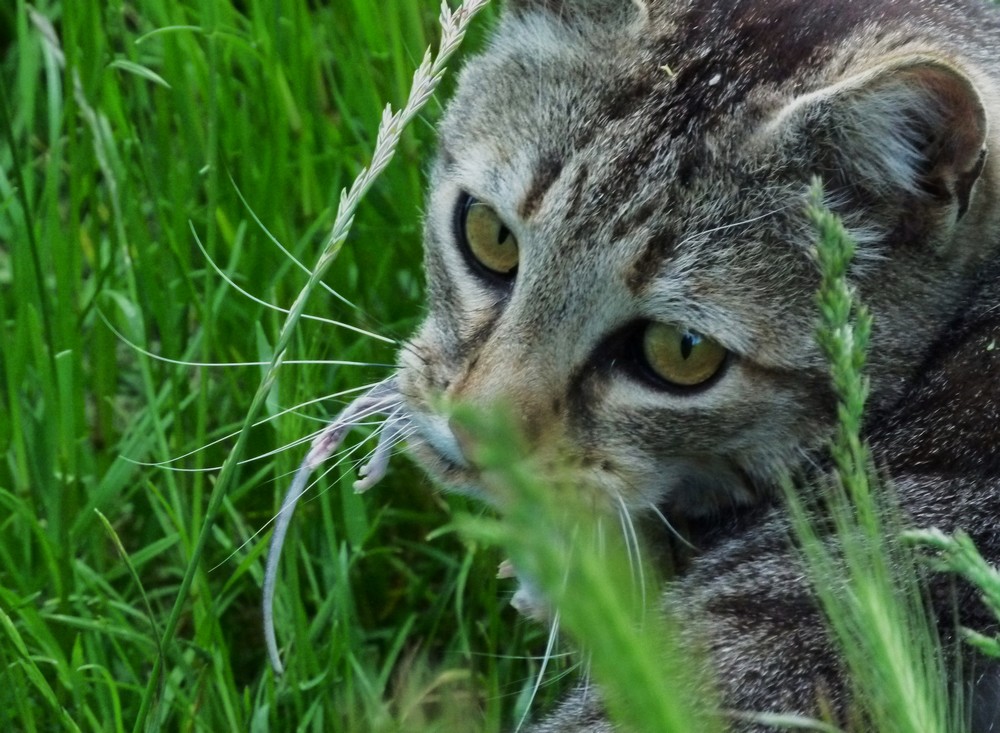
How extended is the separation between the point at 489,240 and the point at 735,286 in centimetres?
47

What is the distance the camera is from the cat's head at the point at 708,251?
220cm

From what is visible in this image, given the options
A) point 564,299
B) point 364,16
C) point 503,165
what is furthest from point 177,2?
point 564,299

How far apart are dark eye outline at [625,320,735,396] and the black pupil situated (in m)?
0.05

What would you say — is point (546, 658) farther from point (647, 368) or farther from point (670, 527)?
point (647, 368)

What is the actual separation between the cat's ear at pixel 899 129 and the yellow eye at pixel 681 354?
35cm

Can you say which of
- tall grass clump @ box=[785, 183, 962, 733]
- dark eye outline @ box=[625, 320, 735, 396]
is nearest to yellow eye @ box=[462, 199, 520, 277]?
dark eye outline @ box=[625, 320, 735, 396]

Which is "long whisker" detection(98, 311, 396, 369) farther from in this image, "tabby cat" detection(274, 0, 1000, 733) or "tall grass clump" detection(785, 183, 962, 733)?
"tall grass clump" detection(785, 183, 962, 733)

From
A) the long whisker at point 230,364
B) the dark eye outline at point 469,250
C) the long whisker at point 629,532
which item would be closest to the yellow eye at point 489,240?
the dark eye outline at point 469,250

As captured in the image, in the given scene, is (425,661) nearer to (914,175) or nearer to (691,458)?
(691,458)

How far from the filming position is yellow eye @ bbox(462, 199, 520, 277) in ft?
7.84

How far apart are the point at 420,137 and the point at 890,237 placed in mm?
1515

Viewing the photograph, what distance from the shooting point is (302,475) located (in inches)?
101

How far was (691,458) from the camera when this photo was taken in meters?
2.31

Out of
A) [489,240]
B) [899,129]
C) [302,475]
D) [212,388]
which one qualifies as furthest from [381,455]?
[899,129]
